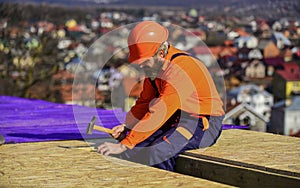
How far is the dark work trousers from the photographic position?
4.76 metres

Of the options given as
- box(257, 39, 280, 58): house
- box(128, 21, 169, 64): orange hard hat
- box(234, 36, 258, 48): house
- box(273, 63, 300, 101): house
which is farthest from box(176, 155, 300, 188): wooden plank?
box(257, 39, 280, 58): house

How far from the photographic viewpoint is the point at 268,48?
238ft

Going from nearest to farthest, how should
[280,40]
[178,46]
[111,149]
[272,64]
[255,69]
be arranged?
[111,149] → [178,46] → [280,40] → [272,64] → [255,69]

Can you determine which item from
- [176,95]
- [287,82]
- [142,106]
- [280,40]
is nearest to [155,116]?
[176,95]

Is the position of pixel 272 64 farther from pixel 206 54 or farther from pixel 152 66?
pixel 152 66

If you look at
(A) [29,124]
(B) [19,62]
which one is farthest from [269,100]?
(A) [29,124]

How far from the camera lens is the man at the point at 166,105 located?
4.68m

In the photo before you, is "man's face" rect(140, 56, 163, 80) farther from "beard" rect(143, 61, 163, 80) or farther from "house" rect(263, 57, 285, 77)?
"house" rect(263, 57, 285, 77)

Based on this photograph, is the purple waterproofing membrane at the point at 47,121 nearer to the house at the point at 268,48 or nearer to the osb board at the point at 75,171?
the osb board at the point at 75,171

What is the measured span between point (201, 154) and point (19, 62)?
68.4 feet

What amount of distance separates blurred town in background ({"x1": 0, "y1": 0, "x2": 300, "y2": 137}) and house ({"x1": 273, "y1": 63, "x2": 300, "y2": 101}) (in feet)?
0.27

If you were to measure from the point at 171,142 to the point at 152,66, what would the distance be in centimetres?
55

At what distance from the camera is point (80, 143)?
5.46 metres

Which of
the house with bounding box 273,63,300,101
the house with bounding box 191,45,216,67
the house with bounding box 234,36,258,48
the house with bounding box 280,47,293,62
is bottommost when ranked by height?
the house with bounding box 273,63,300,101
